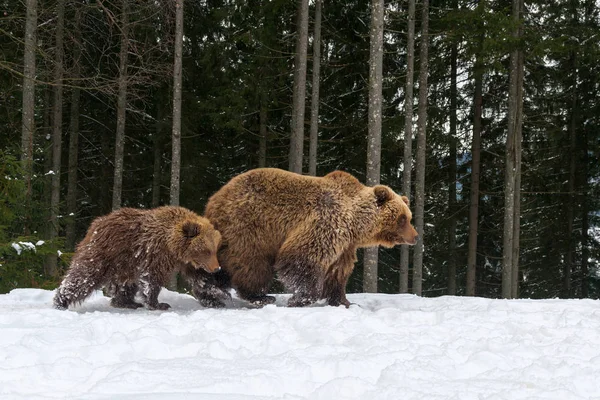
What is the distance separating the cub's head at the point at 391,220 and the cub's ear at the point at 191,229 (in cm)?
236

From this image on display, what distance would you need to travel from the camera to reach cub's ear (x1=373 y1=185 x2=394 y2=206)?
691cm

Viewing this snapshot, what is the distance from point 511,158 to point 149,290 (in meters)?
12.8

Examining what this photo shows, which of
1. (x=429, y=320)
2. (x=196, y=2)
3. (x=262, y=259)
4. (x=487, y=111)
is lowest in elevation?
(x=429, y=320)

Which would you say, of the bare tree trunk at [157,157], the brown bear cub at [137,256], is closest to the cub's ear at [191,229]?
the brown bear cub at [137,256]

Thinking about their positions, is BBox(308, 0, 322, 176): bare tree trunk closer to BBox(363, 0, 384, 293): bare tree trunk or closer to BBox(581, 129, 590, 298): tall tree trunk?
BBox(363, 0, 384, 293): bare tree trunk

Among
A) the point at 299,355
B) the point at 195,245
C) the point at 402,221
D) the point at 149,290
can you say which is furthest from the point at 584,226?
the point at 299,355

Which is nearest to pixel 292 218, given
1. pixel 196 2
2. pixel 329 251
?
pixel 329 251

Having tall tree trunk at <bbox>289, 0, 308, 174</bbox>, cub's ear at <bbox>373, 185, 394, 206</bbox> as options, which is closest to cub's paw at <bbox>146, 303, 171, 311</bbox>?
cub's ear at <bbox>373, 185, 394, 206</bbox>

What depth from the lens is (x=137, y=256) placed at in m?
5.82

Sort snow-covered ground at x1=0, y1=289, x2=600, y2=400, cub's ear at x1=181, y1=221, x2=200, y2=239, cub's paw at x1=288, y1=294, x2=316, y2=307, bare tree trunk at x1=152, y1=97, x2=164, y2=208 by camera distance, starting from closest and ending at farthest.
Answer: snow-covered ground at x1=0, y1=289, x2=600, y2=400 → cub's ear at x1=181, y1=221, x2=200, y2=239 → cub's paw at x1=288, y1=294, x2=316, y2=307 → bare tree trunk at x1=152, y1=97, x2=164, y2=208

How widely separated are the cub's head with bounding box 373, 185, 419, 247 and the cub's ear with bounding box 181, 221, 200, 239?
2.36m

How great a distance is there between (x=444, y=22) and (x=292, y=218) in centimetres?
1196

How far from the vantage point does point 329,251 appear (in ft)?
20.9

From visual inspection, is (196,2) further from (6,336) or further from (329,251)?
(6,336)
